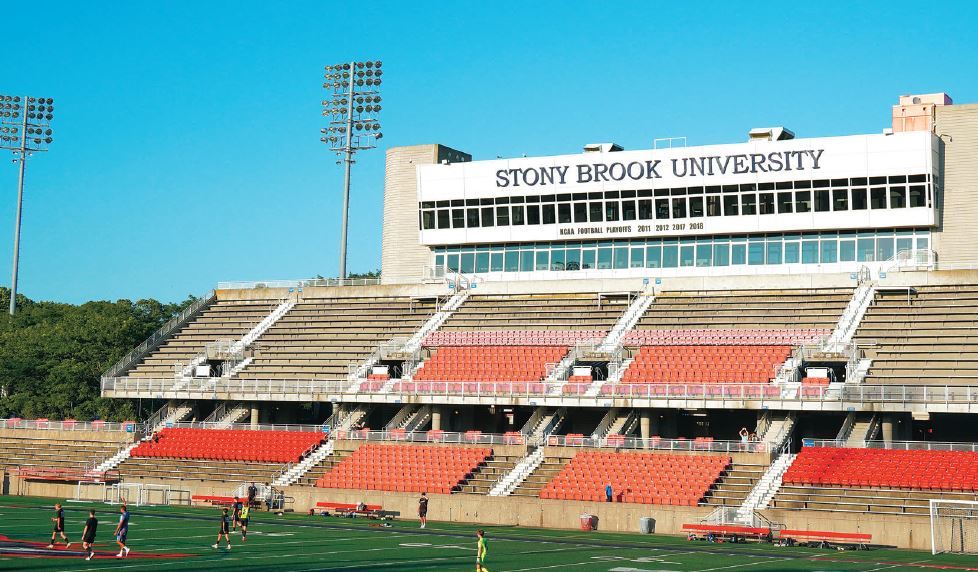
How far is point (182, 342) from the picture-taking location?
7425cm

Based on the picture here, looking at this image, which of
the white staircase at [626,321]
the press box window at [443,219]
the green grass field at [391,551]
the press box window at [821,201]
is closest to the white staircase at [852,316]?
the press box window at [821,201]

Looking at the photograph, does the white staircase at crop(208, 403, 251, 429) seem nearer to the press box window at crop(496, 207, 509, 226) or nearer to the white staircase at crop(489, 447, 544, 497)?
the press box window at crop(496, 207, 509, 226)

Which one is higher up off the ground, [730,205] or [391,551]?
[730,205]

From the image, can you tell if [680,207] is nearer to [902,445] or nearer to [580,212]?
[580,212]

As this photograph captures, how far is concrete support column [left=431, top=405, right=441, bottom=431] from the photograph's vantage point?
202ft

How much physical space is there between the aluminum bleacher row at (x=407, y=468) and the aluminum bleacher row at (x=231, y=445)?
312cm

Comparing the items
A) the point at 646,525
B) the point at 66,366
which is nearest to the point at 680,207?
the point at 646,525

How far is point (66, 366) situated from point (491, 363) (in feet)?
97.9

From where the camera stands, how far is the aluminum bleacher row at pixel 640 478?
4984 centimetres

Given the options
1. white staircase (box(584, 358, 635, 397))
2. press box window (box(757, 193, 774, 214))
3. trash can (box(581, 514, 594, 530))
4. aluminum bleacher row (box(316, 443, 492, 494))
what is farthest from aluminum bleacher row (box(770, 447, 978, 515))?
press box window (box(757, 193, 774, 214))

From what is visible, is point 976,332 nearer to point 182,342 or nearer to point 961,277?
point 961,277

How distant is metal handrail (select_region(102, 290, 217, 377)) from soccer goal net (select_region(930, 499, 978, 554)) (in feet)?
145

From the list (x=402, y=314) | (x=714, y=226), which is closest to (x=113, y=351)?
(x=402, y=314)

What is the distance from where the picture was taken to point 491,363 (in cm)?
6378
